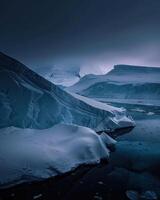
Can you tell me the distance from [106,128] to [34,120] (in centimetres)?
467

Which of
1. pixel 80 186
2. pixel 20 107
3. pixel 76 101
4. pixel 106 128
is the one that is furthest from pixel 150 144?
pixel 20 107

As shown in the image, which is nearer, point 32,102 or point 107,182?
point 107,182

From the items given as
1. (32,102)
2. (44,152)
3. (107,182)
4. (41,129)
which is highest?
(32,102)

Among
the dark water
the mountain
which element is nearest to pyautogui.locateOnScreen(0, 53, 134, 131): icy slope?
the dark water

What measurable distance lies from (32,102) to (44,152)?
3.57 meters

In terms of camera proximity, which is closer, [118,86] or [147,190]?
[147,190]

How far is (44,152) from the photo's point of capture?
7.00 meters

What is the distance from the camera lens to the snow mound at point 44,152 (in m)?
6.17

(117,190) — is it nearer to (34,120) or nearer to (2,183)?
(2,183)

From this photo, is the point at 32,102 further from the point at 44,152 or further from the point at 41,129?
the point at 44,152

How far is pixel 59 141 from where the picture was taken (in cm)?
820

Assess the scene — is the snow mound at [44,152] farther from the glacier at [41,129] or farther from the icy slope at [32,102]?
the icy slope at [32,102]

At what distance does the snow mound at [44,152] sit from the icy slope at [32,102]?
2.58 feet

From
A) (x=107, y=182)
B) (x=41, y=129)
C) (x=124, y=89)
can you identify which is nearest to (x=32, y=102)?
(x=41, y=129)
